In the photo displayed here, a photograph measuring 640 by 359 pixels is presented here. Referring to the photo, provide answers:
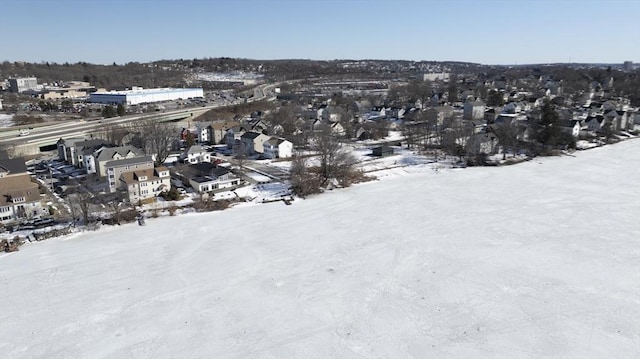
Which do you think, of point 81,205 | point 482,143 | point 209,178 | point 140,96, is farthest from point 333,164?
point 140,96

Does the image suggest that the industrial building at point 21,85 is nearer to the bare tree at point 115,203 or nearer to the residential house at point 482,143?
the bare tree at point 115,203

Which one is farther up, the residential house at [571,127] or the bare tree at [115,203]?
the residential house at [571,127]

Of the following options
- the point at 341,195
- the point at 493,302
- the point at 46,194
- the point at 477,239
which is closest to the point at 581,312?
the point at 493,302

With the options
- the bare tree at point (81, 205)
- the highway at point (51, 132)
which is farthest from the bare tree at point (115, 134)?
the bare tree at point (81, 205)

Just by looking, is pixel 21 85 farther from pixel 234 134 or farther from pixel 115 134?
pixel 234 134

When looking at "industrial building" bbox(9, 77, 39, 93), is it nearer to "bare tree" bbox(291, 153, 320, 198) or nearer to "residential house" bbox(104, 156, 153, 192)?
"residential house" bbox(104, 156, 153, 192)

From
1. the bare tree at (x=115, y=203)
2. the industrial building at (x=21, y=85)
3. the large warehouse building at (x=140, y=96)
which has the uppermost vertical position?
the industrial building at (x=21, y=85)

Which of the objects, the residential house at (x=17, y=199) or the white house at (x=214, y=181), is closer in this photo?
the residential house at (x=17, y=199)
